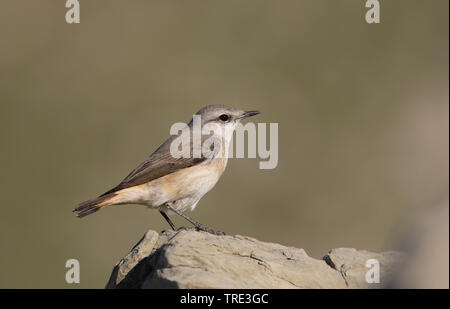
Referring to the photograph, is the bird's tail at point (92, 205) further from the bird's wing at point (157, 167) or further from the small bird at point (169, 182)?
the bird's wing at point (157, 167)

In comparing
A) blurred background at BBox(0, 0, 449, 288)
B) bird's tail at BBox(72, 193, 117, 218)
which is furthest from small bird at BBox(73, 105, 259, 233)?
blurred background at BBox(0, 0, 449, 288)

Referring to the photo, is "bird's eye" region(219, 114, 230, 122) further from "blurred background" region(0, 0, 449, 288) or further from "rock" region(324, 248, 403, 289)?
"blurred background" region(0, 0, 449, 288)

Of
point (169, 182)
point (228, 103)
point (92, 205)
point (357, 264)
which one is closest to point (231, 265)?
point (357, 264)

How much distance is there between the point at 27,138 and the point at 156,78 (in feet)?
14.2

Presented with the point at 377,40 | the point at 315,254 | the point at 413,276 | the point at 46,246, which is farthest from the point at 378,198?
the point at 413,276

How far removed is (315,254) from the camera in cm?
1750

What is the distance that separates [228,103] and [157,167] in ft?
34.7

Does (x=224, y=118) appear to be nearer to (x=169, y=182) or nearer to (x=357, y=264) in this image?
(x=169, y=182)

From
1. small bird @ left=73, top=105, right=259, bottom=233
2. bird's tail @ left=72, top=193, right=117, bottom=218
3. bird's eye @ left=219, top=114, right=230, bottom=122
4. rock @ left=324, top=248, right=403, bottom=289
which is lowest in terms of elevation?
rock @ left=324, top=248, right=403, bottom=289

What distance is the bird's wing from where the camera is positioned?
972cm

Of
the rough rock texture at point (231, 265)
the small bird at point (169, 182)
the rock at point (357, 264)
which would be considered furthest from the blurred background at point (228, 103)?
the rough rock texture at point (231, 265)

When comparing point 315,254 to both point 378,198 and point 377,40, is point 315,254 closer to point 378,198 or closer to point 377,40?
point 378,198

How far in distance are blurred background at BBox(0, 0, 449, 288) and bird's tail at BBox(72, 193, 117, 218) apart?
7.83 metres

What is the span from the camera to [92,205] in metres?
9.50
